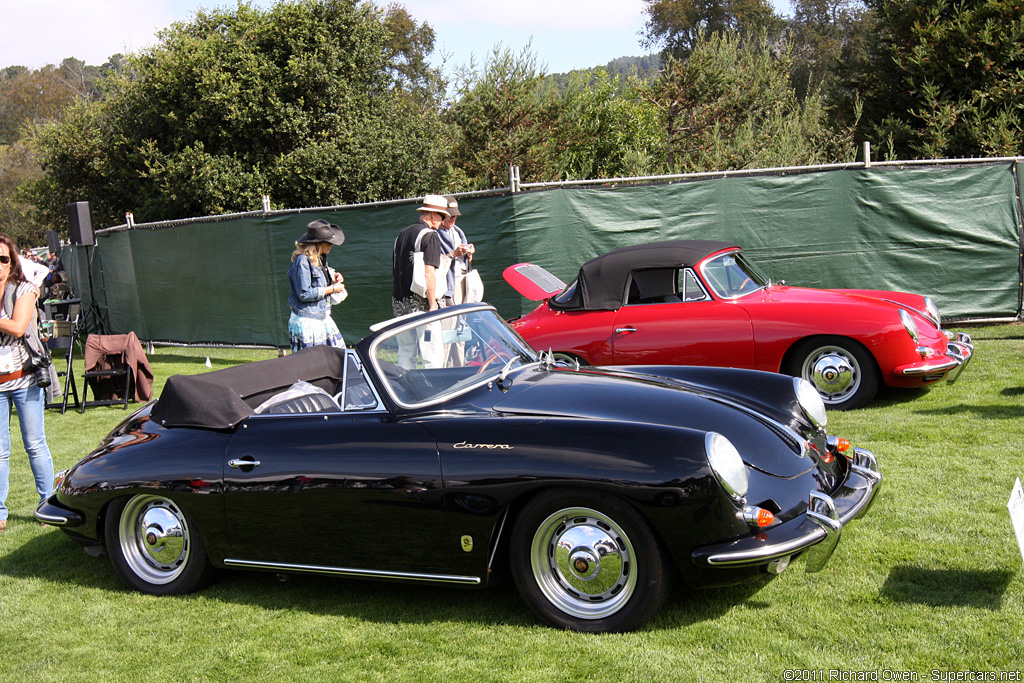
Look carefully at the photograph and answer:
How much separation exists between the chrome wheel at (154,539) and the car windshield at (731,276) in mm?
4717

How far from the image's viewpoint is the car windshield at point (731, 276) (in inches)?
288

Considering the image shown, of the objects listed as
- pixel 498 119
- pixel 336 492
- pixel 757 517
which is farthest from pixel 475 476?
pixel 498 119

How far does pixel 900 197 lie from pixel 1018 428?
4490 millimetres

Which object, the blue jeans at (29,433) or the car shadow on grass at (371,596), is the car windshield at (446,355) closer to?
the car shadow on grass at (371,596)

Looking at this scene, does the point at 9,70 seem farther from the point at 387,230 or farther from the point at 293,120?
the point at 387,230

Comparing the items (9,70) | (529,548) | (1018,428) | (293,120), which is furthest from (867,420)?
(9,70)

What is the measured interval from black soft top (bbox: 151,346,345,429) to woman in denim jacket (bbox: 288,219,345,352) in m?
2.38

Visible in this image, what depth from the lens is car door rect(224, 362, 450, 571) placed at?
3.64 m

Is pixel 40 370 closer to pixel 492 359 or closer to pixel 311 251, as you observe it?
pixel 311 251

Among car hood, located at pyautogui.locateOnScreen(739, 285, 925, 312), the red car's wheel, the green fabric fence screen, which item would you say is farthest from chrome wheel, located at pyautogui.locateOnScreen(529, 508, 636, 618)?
the green fabric fence screen

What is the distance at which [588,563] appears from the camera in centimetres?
338

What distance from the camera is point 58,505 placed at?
4578 millimetres

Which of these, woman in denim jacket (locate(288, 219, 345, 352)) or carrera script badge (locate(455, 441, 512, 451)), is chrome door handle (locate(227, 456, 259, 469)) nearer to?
carrera script badge (locate(455, 441, 512, 451))

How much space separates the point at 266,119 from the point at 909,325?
19481 mm
